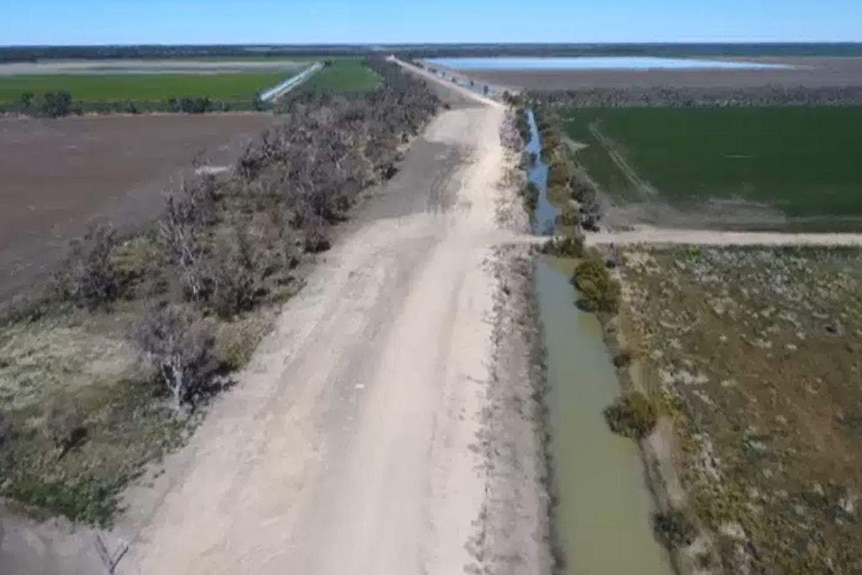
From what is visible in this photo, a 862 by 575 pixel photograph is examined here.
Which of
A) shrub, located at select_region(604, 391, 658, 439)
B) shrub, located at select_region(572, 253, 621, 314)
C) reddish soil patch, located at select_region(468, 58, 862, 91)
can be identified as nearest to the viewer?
shrub, located at select_region(604, 391, 658, 439)

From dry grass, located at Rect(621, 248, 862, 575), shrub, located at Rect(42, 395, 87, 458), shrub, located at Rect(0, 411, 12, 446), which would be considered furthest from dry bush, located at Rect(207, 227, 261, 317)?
dry grass, located at Rect(621, 248, 862, 575)

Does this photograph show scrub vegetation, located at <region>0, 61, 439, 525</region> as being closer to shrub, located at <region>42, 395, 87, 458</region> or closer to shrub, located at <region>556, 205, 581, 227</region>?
shrub, located at <region>42, 395, 87, 458</region>

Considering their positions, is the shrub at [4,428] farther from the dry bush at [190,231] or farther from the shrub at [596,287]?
the shrub at [596,287]

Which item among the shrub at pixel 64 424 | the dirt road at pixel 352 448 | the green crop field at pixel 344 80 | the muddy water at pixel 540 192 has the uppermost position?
the shrub at pixel 64 424

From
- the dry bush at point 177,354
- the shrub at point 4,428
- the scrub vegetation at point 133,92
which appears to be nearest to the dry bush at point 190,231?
the dry bush at point 177,354

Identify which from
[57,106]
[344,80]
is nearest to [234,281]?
[57,106]

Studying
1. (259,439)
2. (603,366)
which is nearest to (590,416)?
(603,366)

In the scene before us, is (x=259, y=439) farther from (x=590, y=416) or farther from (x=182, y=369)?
(x=590, y=416)
